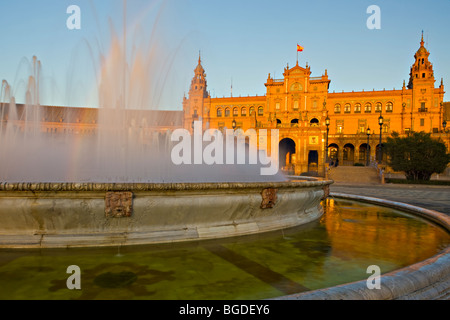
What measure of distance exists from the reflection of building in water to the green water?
2 centimetres

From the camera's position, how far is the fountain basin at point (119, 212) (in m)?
4.08

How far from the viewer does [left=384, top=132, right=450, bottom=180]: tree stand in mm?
28359

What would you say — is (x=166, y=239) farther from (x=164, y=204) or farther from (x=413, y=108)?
(x=413, y=108)

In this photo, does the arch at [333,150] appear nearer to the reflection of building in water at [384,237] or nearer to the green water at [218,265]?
the reflection of building in water at [384,237]

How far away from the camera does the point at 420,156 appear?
93.6 feet

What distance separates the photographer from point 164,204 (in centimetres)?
446

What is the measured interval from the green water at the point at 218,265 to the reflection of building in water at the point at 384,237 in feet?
0.05

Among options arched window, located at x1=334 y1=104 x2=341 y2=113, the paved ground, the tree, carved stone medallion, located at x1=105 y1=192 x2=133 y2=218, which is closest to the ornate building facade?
arched window, located at x1=334 y1=104 x2=341 y2=113

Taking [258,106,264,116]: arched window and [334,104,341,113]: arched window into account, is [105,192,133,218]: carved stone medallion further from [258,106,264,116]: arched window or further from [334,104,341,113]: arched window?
[334,104,341,113]: arched window

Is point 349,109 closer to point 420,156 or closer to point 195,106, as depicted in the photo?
point 195,106

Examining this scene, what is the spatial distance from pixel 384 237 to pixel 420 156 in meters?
27.5

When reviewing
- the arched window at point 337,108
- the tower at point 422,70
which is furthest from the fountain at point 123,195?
the tower at point 422,70
